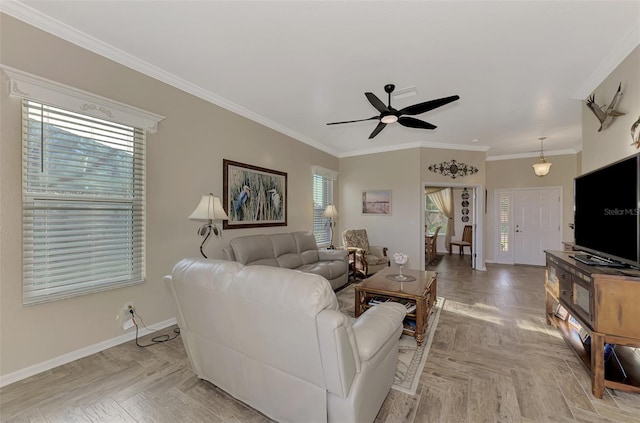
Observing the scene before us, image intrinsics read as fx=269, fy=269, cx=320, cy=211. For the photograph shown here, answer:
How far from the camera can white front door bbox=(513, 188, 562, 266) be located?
6.32m

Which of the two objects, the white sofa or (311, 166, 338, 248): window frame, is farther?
(311, 166, 338, 248): window frame

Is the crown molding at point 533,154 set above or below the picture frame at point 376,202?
above

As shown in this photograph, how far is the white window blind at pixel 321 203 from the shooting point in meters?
5.71

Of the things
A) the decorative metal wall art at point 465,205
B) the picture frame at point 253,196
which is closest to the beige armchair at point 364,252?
the picture frame at point 253,196

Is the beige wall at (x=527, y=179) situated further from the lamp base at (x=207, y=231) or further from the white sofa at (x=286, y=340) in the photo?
the lamp base at (x=207, y=231)

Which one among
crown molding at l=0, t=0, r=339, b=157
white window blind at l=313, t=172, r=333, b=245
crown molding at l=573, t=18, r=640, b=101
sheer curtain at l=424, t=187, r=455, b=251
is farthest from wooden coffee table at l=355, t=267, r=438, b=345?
sheer curtain at l=424, t=187, r=455, b=251

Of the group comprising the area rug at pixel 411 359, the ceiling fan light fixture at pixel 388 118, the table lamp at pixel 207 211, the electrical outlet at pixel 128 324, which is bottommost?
the area rug at pixel 411 359

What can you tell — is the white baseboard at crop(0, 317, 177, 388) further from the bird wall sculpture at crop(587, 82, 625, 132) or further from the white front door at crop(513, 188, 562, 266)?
the white front door at crop(513, 188, 562, 266)

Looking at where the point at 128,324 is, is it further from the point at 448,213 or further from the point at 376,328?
the point at 448,213

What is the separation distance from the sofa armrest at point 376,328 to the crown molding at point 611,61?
2962mm

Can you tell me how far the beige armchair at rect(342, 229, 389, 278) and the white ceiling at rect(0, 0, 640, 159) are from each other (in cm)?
250

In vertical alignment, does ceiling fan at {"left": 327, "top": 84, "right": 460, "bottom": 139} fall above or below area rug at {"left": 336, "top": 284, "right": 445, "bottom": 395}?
above

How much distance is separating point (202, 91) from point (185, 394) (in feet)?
10.3

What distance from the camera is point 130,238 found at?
8.73 ft
